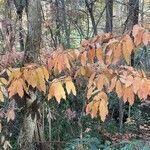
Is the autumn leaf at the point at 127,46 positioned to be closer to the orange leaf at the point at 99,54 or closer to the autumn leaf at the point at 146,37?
the autumn leaf at the point at 146,37

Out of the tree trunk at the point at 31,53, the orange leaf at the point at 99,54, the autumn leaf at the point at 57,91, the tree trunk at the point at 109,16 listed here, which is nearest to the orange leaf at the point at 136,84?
the orange leaf at the point at 99,54

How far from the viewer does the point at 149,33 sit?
216 centimetres

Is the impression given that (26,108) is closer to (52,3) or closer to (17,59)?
(17,59)

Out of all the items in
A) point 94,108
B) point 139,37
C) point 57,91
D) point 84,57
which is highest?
point 139,37

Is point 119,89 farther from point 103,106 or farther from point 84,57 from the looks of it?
point 84,57

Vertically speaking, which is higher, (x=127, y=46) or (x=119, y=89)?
(x=127, y=46)

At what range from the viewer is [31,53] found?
320 centimetres

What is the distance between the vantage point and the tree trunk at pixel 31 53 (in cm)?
312

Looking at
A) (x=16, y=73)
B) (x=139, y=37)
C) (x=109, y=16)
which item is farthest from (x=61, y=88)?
(x=109, y=16)

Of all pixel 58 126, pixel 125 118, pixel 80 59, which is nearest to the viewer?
pixel 80 59

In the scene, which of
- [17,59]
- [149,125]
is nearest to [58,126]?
[17,59]

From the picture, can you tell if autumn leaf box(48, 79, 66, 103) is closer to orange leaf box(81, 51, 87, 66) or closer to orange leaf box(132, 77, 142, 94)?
orange leaf box(81, 51, 87, 66)

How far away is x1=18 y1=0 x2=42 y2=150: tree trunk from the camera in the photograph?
312 centimetres

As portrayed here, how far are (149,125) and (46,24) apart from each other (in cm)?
320
